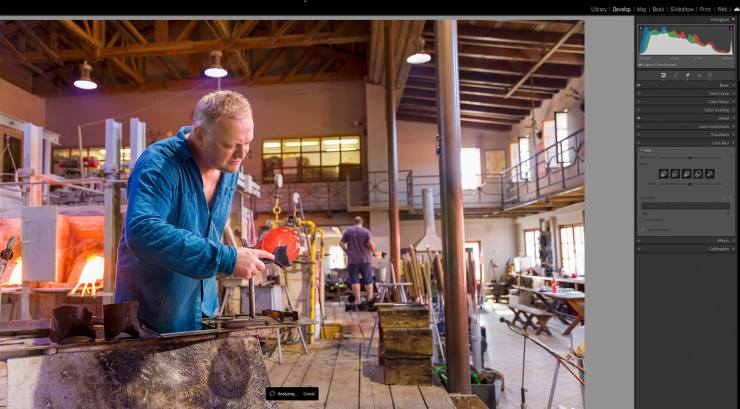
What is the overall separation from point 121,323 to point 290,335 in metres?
4.02

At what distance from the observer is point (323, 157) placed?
11102 millimetres

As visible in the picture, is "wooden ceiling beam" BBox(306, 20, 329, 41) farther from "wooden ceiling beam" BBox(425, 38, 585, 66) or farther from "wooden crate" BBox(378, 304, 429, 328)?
"wooden crate" BBox(378, 304, 429, 328)

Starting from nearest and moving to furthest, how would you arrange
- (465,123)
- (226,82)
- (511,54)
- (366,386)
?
(366,386)
(511,54)
(226,82)
(465,123)

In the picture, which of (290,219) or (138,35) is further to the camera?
(138,35)

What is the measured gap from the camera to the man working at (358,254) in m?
7.12

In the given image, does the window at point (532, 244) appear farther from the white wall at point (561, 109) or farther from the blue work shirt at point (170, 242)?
the blue work shirt at point (170, 242)

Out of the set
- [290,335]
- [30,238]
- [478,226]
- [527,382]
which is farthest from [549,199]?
[30,238]

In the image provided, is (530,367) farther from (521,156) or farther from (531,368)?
(521,156)

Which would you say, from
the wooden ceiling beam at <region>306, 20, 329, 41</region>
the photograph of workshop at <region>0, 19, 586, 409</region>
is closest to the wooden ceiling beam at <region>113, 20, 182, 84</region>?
the photograph of workshop at <region>0, 19, 586, 409</region>

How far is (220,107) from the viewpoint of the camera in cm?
97

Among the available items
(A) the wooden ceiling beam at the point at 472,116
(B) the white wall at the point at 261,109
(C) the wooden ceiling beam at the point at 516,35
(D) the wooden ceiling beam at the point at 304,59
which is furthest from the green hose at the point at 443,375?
(D) the wooden ceiling beam at the point at 304,59

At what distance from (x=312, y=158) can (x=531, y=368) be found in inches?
265

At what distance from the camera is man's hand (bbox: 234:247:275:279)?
0.93 metres

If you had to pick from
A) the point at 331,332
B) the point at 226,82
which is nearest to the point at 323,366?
the point at 331,332
